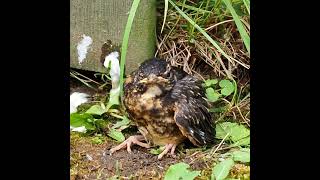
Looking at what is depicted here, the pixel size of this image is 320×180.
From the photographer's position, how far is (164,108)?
3.29 metres

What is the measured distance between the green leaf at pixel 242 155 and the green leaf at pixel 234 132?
10cm

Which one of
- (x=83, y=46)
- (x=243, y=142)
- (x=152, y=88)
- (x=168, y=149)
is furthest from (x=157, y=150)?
(x=83, y=46)

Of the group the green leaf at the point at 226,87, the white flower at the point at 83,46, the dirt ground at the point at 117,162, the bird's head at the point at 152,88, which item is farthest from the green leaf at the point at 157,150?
the white flower at the point at 83,46

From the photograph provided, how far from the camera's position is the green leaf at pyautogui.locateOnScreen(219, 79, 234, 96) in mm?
3725

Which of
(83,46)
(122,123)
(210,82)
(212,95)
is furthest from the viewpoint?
(83,46)

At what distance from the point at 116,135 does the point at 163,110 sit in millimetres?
328

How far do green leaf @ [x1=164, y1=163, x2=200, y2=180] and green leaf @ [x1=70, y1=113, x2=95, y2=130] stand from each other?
0.65m

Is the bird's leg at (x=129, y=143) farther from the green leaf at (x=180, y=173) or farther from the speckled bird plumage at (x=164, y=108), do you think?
the green leaf at (x=180, y=173)

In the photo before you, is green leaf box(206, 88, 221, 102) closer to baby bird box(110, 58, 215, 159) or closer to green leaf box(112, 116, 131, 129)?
baby bird box(110, 58, 215, 159)

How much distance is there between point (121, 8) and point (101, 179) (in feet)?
3.50

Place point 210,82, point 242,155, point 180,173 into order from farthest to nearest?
point 210,82 → point 242,155 → point 180,173

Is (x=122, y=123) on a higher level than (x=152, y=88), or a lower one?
lower

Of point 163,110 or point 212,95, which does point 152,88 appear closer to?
point 163,110

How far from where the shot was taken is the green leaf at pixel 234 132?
338 centimetres
